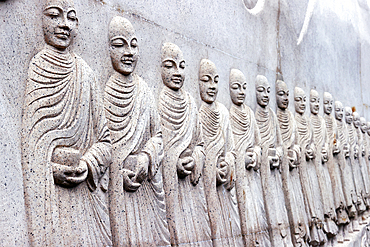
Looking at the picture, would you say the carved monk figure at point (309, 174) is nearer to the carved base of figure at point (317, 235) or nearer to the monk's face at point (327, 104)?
the carved base of figure at point (317, 235)

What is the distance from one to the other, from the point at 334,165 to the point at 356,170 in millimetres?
1610

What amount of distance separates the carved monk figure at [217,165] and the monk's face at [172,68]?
703 millimetres

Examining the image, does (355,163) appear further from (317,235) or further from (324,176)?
(317,235)

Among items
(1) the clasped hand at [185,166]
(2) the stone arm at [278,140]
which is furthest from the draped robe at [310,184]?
(1) the clasped hand at [185,166]

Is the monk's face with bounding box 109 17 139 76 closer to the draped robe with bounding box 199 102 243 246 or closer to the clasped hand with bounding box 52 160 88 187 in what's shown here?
the clasped hand with bounding box 52 160 88 187

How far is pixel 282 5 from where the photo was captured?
904cm

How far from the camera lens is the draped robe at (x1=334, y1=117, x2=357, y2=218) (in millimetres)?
10891

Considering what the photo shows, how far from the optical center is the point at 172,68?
565 cm

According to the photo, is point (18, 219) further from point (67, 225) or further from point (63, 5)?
point (63, 5)

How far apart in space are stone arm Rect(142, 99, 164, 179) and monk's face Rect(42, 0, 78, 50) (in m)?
1.26

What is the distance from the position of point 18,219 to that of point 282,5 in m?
6.82

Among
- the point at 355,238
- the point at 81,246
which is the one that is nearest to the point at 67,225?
the point at 81,246

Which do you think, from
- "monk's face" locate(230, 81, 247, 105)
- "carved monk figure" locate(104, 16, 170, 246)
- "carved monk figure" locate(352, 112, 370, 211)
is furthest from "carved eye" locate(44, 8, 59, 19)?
"carved monk figure" locate(352, 112, 370, 211)

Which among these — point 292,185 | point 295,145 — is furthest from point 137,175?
point 295,145
